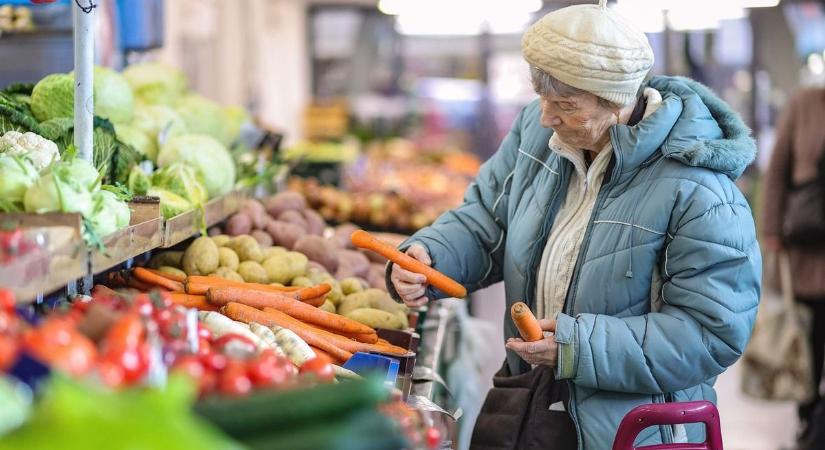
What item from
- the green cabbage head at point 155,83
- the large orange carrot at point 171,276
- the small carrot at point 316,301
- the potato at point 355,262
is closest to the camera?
the large orange carrot at point 171,276

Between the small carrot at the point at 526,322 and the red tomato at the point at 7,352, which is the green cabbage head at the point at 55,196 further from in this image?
the small carrot at the point at 526,322

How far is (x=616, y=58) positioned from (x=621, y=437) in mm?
1096

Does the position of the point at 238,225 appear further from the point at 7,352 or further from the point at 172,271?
the point at 7,352

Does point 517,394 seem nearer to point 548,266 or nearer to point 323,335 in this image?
point 548,266

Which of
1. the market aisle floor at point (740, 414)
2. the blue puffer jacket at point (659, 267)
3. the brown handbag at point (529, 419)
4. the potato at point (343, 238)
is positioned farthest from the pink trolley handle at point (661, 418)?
the market aisle floor at point (740, 414)

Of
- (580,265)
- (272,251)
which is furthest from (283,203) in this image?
(580,265)

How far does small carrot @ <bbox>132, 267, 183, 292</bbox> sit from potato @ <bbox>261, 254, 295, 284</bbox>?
460 mm

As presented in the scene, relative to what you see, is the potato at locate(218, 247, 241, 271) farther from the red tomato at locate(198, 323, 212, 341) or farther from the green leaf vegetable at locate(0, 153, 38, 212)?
the red tomato at locate(198, 323, 212, 341)

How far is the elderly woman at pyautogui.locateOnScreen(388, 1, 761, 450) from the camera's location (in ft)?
9.20

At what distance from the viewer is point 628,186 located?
116 inches

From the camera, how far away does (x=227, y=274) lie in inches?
137

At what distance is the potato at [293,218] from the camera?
4.36 m

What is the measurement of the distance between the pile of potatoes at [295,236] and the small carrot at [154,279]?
0.49 m

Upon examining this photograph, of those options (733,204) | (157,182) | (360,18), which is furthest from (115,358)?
(360,18)
